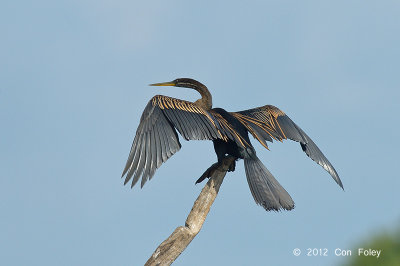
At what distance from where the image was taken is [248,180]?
391 inches

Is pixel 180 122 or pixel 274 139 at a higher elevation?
pixel 180 122

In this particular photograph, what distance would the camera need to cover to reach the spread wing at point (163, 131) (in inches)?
367

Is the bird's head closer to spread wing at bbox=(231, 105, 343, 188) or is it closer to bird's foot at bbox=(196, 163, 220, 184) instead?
spread wing at bbox=(231, 105, 343, 188)

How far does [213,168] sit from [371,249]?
8713 mm

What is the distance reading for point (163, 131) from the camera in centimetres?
986

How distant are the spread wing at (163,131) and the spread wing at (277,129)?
2.24 ft

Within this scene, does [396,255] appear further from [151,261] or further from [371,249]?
[151,261]

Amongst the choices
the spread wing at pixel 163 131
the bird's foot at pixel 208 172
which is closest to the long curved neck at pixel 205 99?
the spread wing at pixel 163 131

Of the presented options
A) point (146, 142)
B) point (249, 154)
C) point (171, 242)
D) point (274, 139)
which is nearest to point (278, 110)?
point (274, 139)

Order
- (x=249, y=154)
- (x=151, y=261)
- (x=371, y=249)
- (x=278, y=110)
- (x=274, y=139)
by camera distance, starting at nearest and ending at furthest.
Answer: (x=151, y=261), (x=249, y=154), (x=274, y=139), (x=278, y=110), (x=371, y=249)

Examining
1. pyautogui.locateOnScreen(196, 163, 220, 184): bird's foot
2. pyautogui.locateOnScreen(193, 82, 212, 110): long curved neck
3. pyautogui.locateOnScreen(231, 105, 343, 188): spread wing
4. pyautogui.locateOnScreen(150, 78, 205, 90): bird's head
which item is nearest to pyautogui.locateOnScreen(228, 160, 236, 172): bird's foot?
pyautogui.locateOnScreen(196, 163, 220, 184): bird's foot

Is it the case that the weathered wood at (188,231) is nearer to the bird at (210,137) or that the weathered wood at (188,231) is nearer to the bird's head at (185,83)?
the bird at (210,137)

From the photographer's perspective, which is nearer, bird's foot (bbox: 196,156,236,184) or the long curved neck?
bird's foot (bbox: 196,156,236,184)

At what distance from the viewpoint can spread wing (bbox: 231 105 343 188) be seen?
10914 mm
